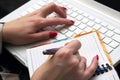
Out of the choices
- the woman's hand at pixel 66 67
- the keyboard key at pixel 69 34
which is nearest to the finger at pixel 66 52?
the woman's hand at pixel 66 67

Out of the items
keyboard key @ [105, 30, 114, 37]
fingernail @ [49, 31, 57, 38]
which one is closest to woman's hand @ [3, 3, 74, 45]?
fingernail @ [49, 31, 57, 38]

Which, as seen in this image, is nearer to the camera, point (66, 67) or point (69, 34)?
point (66, 67)

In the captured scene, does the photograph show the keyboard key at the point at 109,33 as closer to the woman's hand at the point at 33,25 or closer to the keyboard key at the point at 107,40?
the keyboard key at the point at 107,40

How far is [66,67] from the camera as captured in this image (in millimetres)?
617

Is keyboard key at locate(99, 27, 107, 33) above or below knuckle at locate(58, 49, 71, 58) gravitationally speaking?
below

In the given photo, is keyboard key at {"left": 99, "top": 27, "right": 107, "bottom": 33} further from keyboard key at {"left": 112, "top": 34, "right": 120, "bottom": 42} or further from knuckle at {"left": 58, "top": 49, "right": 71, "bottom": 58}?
knuckle at {"left": 58, "top": 49, "right": 71, "bottom": 58}

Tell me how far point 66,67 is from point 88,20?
224 millimetres

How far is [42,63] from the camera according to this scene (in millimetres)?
687

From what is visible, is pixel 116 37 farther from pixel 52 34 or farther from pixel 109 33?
pixel 52 34

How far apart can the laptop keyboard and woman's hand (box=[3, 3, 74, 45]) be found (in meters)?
0.02

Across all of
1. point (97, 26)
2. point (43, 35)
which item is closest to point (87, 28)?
point (97, 26)

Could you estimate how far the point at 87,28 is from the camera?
2.48 ft

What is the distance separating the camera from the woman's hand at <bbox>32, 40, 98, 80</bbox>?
0.61 meters

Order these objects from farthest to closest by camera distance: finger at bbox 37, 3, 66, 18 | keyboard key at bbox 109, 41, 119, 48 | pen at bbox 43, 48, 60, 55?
finger at bbox 37, 3, 66, 18 < keyboard key at bbox 109, 41, 119, 48 < pen at bbox 43, 48, 60, 55
